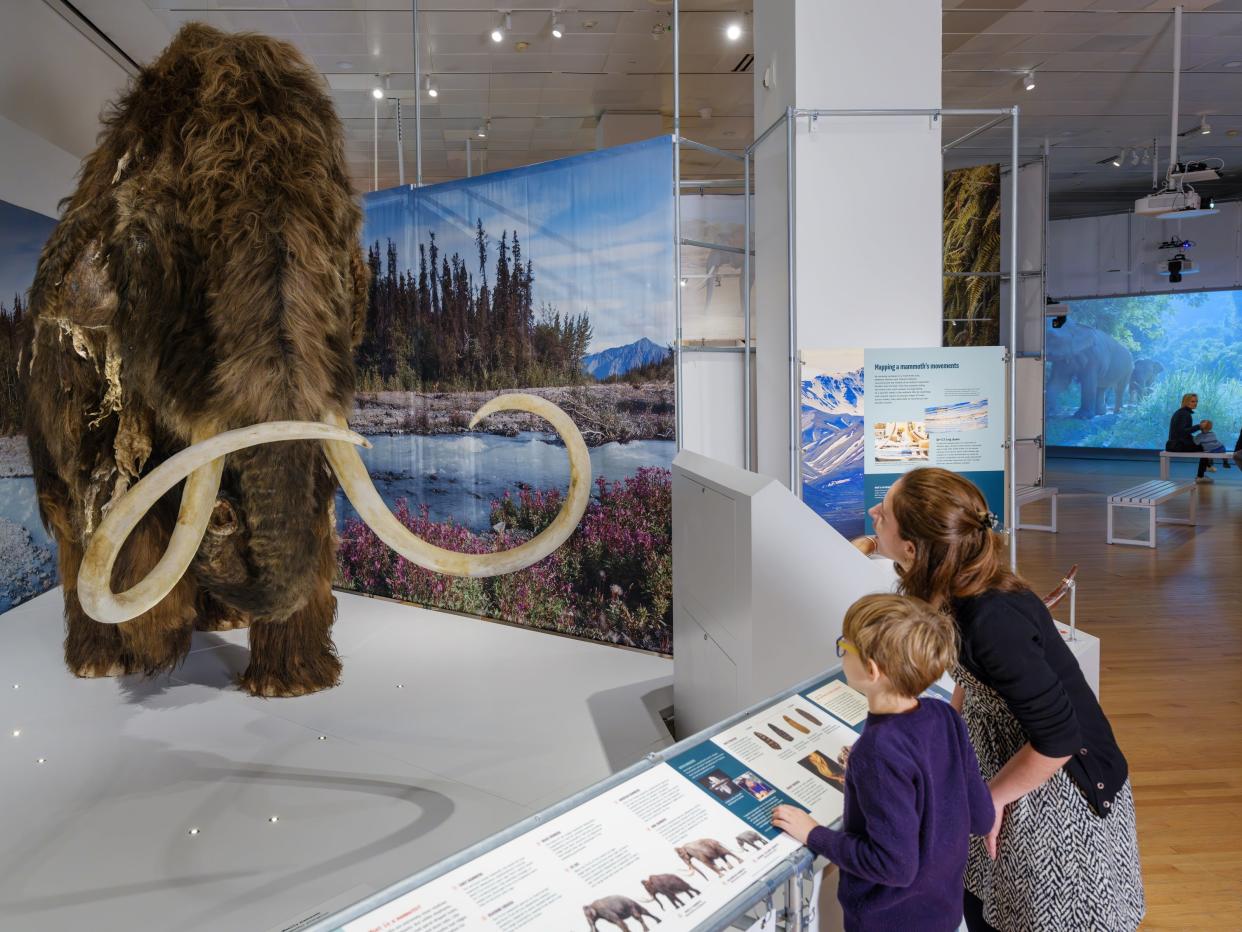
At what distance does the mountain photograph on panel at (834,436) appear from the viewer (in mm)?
4164

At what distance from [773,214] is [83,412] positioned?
10.7 feet

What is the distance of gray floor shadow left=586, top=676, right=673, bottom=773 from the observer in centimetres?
330

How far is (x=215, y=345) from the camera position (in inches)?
99.4

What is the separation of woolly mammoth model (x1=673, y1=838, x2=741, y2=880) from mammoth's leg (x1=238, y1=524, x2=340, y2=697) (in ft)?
8.92

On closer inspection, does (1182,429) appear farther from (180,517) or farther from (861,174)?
(180,517)

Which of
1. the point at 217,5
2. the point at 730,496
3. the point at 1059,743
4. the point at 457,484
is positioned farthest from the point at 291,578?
the point at 217,5

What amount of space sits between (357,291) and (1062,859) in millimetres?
2751

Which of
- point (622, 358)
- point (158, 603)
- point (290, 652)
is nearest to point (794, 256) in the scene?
point (622, 358)

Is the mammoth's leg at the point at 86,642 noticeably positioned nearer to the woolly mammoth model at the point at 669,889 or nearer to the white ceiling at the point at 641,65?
the white ceiling at the point at 641,65

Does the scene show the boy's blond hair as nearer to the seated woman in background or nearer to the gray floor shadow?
the gray floor shadow

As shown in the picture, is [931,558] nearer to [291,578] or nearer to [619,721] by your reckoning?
[291,578]

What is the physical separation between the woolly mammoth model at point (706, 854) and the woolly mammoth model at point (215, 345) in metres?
1.33

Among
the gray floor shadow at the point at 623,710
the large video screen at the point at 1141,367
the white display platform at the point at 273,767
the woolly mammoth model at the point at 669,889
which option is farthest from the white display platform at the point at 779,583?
the large video screen at the point at 1141,367

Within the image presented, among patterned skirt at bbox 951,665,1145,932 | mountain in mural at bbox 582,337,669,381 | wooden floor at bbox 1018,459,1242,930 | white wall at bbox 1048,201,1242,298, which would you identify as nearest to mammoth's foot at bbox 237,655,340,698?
mountain in mural at bbox 582,337,669,381
